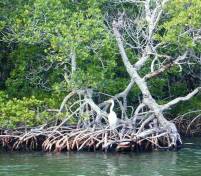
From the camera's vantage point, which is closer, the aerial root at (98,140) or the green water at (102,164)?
the green water at (102,164)

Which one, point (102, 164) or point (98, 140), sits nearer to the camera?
point (102, 164)

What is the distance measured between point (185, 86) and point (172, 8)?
6496 mm

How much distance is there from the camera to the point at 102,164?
14875 millimetres

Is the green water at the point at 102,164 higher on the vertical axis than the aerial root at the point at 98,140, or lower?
lower

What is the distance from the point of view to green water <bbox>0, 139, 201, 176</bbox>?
45.2ft

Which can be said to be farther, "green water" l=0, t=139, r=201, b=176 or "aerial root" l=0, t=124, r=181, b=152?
"aerial root" l=0, t=124, r=181, b=152

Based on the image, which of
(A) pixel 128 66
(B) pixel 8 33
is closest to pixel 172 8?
(A) pixel 128 66

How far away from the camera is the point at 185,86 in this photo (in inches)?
918

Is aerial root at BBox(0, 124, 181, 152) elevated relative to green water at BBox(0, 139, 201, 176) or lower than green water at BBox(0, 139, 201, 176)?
elevated

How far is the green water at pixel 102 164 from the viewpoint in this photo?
45.2ft

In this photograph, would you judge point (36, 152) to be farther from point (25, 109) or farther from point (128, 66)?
point (128, 66)

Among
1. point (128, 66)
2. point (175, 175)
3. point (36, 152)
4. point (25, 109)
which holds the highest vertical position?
point (128, 66)

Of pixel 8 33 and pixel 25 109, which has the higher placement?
pixel 8 33

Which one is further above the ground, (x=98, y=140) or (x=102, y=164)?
(x=98, y=140)
